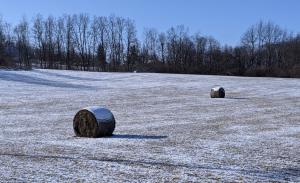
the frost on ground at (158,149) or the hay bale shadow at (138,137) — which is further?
the hay bale shadow at (138,137)

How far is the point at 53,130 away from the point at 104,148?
15.7 feet

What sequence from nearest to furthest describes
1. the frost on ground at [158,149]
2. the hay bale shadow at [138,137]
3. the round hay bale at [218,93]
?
the frost on ground at [158,149] < the hay bale shadow at [138,137] < the round hay bale at [218,93]

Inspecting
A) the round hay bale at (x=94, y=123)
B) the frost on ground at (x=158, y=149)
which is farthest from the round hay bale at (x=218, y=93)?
the round hay bale at (x=94, y=123)

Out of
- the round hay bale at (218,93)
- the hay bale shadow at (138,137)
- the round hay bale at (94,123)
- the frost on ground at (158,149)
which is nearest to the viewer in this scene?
the frost on ground at (158,149)

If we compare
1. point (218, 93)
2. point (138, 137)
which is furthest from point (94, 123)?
point (218, 93)

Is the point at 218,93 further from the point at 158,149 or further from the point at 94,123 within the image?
the point at 158,149

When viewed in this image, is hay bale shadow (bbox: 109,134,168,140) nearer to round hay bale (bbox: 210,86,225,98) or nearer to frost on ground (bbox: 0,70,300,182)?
frost on ground (bbox: 0,70,300,182)

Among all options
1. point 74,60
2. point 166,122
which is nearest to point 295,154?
point 166,122

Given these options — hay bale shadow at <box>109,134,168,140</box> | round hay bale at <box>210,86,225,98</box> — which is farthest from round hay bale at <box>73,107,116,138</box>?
round hay bale at <box>210,86,225,98</box>

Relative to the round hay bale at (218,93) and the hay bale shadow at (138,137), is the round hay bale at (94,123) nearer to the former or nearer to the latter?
the hay bale shadow at (138,137)

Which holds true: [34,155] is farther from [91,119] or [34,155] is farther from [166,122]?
[166,122]

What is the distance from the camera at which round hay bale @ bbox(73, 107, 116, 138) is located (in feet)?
49.7

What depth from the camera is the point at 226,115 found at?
22844 mm

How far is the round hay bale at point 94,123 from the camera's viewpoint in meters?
15.1
